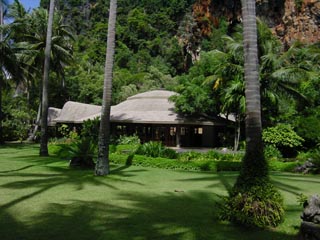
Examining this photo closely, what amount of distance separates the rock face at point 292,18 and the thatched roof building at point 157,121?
24314 millimetres

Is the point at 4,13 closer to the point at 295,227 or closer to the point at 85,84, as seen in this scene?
the point at 85,84

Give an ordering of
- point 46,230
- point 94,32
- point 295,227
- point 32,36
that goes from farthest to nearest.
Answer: point 94,32
point 32,36
point 295,227
point 46,230

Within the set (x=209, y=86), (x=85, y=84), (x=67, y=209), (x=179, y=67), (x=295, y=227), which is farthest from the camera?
(x=179, y=67)

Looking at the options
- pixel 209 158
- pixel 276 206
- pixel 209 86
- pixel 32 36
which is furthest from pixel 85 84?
pixel 276 206

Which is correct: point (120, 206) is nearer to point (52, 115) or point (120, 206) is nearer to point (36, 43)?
point (36, 43)

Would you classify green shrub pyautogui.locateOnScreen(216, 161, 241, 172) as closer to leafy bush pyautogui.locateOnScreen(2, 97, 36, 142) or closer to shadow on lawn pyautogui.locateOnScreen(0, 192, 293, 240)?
shadow on lawn pyautogui.locateOnScreen(0, 192, 293, 240)

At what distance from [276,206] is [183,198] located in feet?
10.1

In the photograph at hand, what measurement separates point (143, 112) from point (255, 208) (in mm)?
23571

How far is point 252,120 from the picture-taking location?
759cm

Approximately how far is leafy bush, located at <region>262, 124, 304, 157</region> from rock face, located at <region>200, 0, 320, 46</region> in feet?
93.6

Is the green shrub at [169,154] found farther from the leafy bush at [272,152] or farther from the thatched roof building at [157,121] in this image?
the thatched roof building at [157,121]

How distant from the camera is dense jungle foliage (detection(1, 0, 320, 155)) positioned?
80.4ft

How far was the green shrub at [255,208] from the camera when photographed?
7215 mm

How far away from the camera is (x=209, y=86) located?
2811 cm
